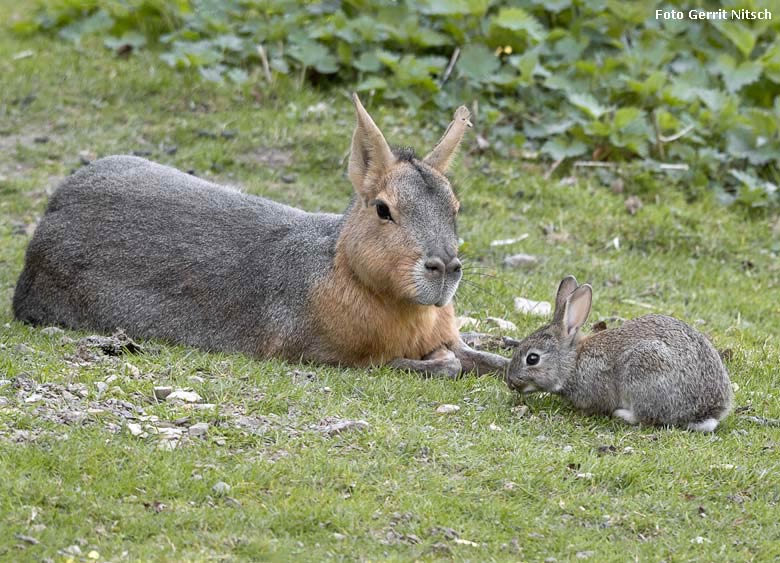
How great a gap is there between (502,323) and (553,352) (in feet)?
5.34

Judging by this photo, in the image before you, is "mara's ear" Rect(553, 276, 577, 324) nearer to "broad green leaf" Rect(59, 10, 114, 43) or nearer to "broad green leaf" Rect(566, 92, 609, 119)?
"broad green leaf" Rect(566, 92, 609, 119)

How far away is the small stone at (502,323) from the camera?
25.3 feet

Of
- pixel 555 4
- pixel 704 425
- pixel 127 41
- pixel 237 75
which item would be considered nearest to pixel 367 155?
pixel 704 425

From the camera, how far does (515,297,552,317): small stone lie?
8.02 meters

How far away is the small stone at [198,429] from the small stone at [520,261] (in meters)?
4.06

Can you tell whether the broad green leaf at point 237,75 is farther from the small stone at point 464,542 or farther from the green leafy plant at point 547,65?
the small stone at point 464,542

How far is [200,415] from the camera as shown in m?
5.60

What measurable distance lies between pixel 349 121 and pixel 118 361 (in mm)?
5083

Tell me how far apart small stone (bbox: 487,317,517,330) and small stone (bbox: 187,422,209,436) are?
2714 mm

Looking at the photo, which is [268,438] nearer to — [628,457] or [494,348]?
[628,457]

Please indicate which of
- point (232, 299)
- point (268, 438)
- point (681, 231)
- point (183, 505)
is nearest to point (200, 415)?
point (268, 438)

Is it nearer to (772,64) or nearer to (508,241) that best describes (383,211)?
(508,241)

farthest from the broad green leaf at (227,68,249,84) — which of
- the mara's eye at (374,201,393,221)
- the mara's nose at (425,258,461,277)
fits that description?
the mara's nose at (425,258,461,277)

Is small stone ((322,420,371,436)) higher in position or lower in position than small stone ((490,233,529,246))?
higher
